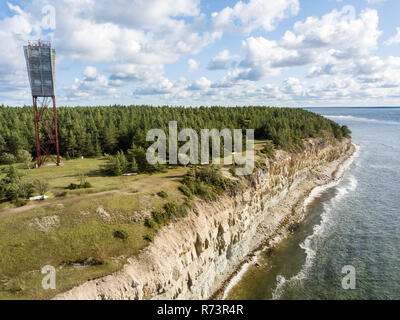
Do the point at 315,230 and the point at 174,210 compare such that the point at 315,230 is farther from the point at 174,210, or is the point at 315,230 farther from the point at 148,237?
the point at 148,237

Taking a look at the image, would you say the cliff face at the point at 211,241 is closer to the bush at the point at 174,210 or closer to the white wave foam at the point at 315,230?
the bush at the point at 174,210

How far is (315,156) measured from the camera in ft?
292

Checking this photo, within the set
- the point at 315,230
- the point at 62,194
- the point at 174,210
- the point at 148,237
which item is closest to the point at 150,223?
the point at 148,237

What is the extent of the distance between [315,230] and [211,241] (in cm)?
2924

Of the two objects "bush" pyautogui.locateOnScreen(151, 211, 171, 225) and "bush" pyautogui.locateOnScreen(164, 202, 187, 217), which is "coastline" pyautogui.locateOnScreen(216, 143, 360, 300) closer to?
"bush" pyautogui.locateOnScreen(164, 202, 187, 217)

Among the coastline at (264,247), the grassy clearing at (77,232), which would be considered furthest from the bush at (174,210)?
the coastline at (264,247)

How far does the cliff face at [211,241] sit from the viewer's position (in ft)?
82.2

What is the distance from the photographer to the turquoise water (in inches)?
1398

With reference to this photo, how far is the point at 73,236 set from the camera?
2753 cm

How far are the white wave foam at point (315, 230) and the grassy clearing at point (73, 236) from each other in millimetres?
21640

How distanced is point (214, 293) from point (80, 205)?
963 inches
